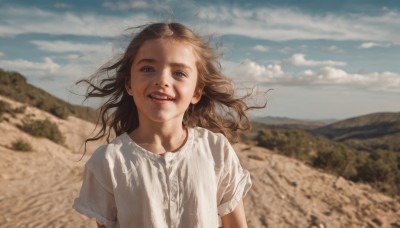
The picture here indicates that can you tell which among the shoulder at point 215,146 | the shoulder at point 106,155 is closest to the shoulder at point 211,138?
the shoulder at point 215,146

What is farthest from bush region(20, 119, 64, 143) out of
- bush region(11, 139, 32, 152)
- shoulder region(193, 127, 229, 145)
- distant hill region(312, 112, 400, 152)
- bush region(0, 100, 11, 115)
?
distant hill region(312, 112, 400, 152)

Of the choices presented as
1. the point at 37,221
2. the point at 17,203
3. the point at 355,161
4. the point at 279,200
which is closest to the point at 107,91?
the point at 37,221

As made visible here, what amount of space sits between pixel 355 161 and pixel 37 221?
444 inches

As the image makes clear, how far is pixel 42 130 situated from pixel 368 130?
83.3 meters

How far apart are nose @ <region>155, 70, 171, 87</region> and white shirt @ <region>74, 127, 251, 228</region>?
0.28m

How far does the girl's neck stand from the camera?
186 centimetres

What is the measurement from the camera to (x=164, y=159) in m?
1.77

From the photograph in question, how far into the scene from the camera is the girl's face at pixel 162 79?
1777mm

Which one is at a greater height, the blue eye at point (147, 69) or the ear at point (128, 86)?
the blue eye at point (147, 69)

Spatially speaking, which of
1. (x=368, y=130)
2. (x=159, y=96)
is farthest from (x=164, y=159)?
(x=368, y=130)

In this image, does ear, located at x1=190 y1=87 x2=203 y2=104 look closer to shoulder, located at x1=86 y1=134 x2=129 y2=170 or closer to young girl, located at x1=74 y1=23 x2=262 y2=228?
young girl, located at x1=74 y1=23 x2=262 y2=228

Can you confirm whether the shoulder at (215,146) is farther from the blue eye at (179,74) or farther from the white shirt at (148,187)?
the blue eye at (179,74)

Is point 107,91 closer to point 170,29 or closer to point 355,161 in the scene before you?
point 170,29

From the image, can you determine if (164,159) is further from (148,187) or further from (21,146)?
(21,146)
